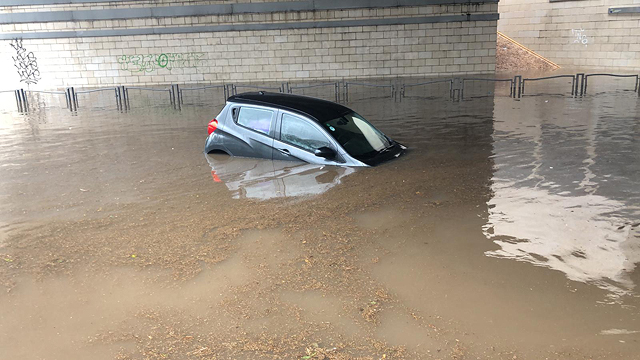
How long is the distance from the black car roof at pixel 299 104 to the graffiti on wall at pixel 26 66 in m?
21.7

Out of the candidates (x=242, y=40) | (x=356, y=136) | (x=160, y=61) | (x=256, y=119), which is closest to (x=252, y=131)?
(x=256, y=119)

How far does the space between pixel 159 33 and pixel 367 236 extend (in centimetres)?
2271

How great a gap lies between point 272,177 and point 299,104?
1462mm

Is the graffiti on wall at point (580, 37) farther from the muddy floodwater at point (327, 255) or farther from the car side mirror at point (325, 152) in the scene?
the car side mirror at point (325, 152)

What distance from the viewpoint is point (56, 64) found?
84.3ft

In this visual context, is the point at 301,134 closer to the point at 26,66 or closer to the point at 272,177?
the point at 272,177

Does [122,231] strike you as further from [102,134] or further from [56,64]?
[56,64]

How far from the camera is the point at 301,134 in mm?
8461

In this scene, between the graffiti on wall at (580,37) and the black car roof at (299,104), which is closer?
the black car roof at (299,104)

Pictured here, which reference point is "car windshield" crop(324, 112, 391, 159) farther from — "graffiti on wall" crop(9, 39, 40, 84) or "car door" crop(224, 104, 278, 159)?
"graffiti on wall" crop(9, 39, 40, 84)

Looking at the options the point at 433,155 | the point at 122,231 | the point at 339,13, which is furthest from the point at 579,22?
the point at 122,231

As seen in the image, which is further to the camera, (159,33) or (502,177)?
(159,33)

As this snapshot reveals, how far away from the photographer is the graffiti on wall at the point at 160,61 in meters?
25.5

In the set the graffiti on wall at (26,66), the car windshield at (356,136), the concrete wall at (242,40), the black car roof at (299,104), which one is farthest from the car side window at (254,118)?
the graffiti on wall at (26,66)
